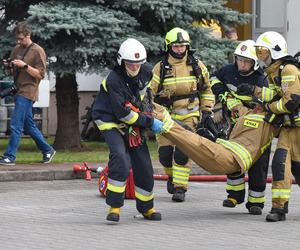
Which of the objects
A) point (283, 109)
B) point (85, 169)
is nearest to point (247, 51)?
point (283, 109)

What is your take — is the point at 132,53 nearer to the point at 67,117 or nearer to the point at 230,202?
the point at 230,202

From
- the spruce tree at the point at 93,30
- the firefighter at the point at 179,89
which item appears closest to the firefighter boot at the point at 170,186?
the firefighter at the point at 179,89

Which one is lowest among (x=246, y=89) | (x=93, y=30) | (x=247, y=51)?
(x=246, y=89)

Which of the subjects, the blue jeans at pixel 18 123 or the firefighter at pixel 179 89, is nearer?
the firefighter at pixel 179 89

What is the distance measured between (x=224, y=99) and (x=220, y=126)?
0.58m

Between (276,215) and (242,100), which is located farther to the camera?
(242,100)

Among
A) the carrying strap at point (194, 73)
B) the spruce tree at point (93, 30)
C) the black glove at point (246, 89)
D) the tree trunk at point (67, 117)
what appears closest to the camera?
the black glove at point (246, 89)

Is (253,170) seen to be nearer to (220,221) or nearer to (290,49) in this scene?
(220,221)

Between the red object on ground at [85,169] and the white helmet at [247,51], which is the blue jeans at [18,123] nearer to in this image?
the red object on ground at [85,169]

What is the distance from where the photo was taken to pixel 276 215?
9.74m

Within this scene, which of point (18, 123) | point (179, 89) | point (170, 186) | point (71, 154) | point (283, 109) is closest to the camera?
point (283, 109)

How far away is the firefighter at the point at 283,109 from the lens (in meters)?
9.69

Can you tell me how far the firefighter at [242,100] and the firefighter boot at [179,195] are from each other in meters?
0.81

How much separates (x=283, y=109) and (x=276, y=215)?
1041 millimetres
